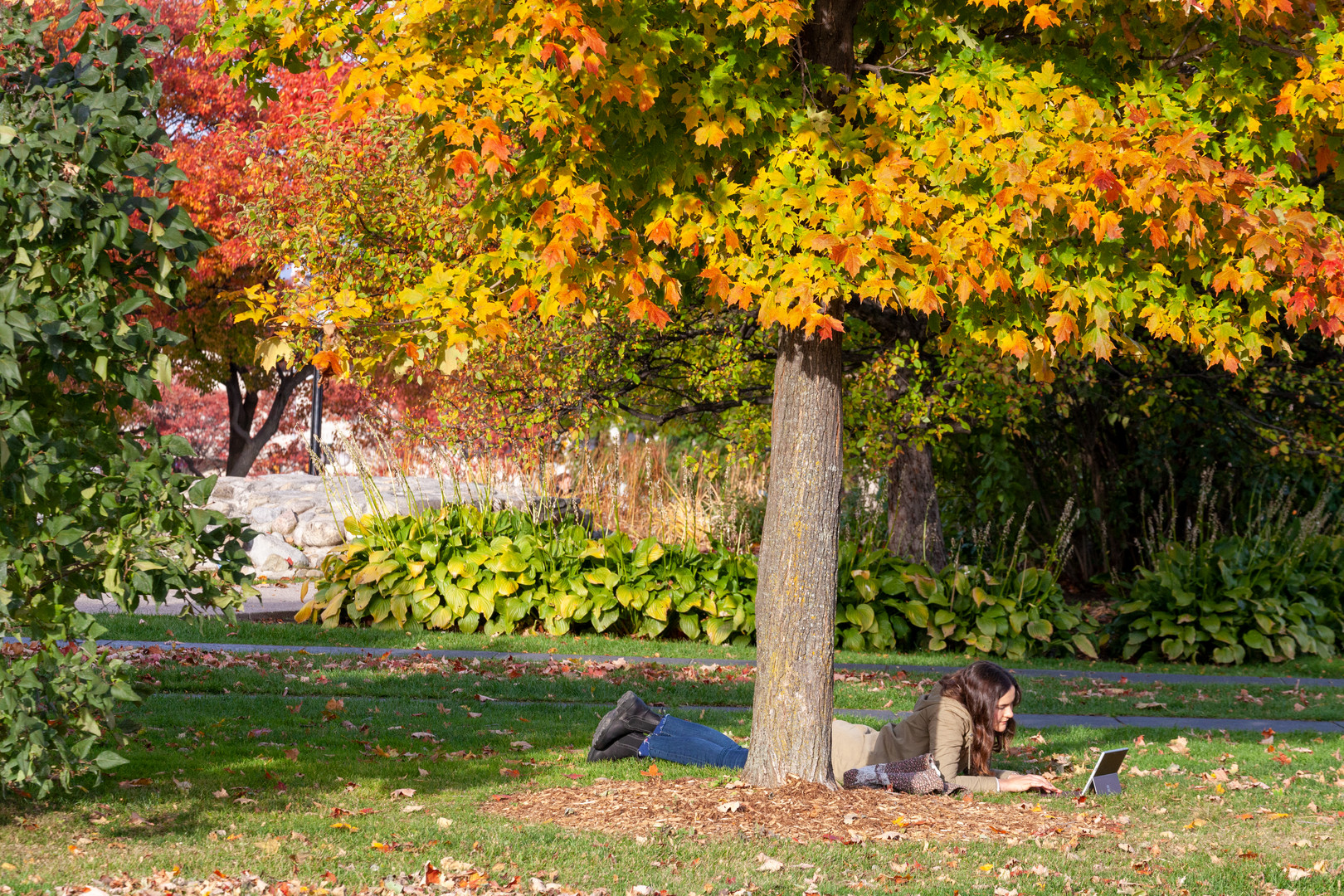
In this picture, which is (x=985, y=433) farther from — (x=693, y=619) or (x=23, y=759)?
(x=23, y=759)

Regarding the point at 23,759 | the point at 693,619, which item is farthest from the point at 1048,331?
the point at 693,619

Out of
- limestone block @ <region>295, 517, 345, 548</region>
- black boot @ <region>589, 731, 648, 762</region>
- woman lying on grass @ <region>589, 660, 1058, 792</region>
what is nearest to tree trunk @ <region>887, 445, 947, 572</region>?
woman lying on grass @ <region>589, 660, 1058, 792</region>

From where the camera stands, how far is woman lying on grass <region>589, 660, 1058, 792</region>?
6055mm

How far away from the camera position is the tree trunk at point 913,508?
515 inches

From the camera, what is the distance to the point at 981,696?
6.03 metres

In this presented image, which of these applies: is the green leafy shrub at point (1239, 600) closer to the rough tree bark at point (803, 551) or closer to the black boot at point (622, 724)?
the black boot at point (622, 724)

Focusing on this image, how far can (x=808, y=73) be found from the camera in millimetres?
5684

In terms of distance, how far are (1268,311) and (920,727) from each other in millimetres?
2537

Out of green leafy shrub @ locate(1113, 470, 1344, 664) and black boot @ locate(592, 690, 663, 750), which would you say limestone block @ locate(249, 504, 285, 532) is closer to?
green leafy shrub @ locate(1113, 470, 1344, 664)

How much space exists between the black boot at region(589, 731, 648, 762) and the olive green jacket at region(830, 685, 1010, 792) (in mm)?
1059

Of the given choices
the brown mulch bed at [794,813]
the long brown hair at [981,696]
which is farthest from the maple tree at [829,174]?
the long brown hair at [981,696]

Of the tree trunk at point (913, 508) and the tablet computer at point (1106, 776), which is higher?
the tree trunk at point (913, 508)

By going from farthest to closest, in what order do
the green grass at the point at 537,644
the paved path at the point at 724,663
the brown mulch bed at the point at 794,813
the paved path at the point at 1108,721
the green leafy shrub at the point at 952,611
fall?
the green leafy shrub at the point at 952,611, the green grass at the point at 537,644, the paved path at the point at 724,663, the paved path at the point at 1108,721, the brown mulch bed at the point at 794,813

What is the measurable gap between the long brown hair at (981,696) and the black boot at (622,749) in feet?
5.43
